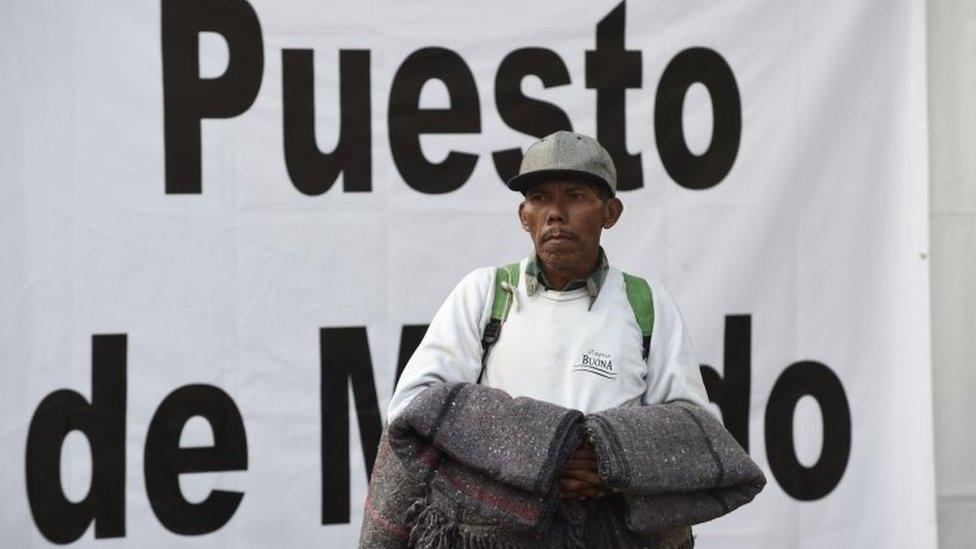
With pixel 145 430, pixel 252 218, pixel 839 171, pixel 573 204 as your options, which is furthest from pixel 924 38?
pixel 145 430

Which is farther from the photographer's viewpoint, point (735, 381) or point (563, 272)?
point (735, 381)

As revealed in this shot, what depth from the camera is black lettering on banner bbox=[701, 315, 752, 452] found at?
11.4 feet

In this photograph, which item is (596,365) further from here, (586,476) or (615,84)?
(615,84)

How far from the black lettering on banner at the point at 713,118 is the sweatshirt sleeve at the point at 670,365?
121cm

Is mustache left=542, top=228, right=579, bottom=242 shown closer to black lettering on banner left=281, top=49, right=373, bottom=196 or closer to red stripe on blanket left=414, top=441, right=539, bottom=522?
red stripe on blanket left=414, top=441, right=539, bottom=522

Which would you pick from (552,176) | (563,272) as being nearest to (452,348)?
(563,272)

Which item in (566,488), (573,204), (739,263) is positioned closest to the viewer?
(566,488)

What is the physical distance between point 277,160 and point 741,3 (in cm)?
137

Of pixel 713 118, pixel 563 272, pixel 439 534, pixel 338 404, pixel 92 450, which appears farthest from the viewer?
pixel 713 118

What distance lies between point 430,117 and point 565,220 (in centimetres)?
124

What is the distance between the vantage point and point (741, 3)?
3.48 meters

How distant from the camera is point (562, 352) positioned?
222 cm

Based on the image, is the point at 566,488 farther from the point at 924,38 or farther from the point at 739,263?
the point at 924,38

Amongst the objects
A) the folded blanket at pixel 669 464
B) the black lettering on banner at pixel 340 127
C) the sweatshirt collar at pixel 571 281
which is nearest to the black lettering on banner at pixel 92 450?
the black lettering on banner at pixel 340 127
